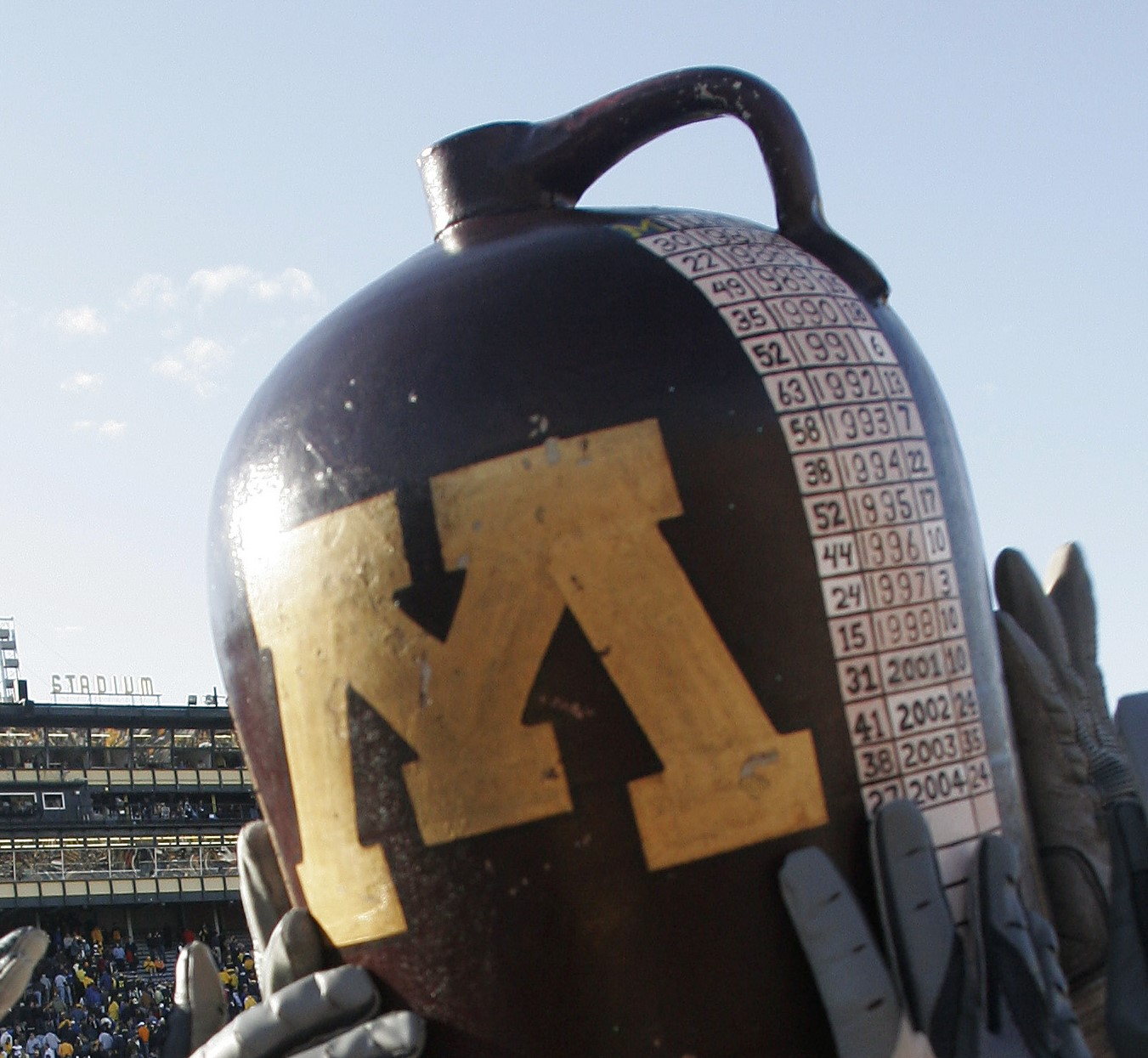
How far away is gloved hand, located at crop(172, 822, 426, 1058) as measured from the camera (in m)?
4.41

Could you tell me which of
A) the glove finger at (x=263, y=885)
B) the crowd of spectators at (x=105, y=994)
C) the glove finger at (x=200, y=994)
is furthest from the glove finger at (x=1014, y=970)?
the crowd of spectators at (x=105, y=994)

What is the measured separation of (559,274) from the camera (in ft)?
15.4

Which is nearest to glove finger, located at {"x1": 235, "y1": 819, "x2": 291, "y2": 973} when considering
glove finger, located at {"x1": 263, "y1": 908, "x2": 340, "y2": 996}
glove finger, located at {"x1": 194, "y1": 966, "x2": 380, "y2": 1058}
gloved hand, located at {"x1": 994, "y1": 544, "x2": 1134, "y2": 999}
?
glove finger, located at {"x1": 263, "y1": 908, "x2": 340, "y2": 996}

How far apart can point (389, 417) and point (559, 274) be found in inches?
25.5

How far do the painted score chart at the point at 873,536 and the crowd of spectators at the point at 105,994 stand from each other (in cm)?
2125

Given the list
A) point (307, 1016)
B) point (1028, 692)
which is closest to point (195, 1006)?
point (307, 1016)

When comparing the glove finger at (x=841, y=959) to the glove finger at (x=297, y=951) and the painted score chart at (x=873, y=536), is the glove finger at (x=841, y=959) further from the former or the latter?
the glove finger at (x=297, y=951)

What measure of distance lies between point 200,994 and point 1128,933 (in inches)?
116

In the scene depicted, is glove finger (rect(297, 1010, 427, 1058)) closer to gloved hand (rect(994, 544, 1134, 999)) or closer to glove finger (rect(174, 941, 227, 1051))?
glove finger (rect(174, 941, 227, 1051))

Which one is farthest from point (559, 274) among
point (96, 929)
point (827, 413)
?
point (96, 929)

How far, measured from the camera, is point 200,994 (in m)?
5.34

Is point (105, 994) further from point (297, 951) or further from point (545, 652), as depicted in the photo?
point (545, 652)

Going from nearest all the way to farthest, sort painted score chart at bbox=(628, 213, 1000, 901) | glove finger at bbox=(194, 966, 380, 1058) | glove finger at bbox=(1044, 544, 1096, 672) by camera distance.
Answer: painted score chart at bbox=(628, 213, 1000, 901)
glove finger at bbox=(194, 966, 380, 1058)
glove finger at bbox=(1044, 544, 1096, 672)

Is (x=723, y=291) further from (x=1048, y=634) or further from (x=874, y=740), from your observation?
(x=1048, y=634)
